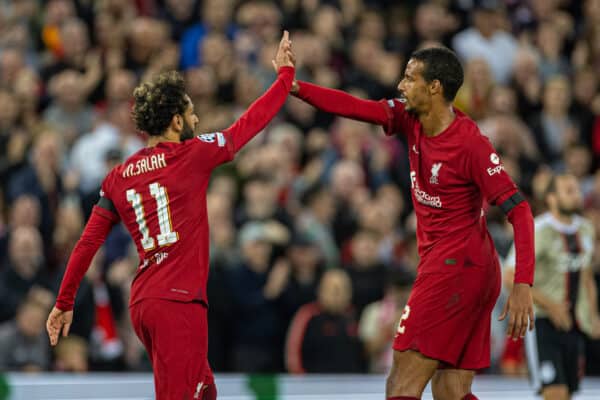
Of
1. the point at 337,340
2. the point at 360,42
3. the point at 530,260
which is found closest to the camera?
the point at 530,260

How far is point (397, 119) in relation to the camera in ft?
21.0

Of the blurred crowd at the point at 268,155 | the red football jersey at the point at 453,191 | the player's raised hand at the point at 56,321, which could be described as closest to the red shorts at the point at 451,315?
the red football jersey at the point at 453,191

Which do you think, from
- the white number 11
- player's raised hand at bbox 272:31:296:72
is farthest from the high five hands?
the white number 11

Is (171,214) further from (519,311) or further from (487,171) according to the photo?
(519,311)

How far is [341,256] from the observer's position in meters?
11.7

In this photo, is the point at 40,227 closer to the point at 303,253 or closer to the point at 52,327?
the point at 303,253

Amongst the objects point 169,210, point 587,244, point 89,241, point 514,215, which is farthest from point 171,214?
point 587,244

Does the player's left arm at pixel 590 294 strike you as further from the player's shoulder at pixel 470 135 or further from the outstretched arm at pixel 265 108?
the outstretched arm at pixel 265 108

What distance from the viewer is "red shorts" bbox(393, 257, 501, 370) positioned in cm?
599

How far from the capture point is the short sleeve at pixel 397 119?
6375 millimetres

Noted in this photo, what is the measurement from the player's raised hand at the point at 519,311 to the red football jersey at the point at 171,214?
4.90 ft

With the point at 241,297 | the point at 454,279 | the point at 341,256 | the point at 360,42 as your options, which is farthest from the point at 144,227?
the point at 360,42

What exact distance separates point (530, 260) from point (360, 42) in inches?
319

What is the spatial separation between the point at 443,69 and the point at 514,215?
33.2 inches
